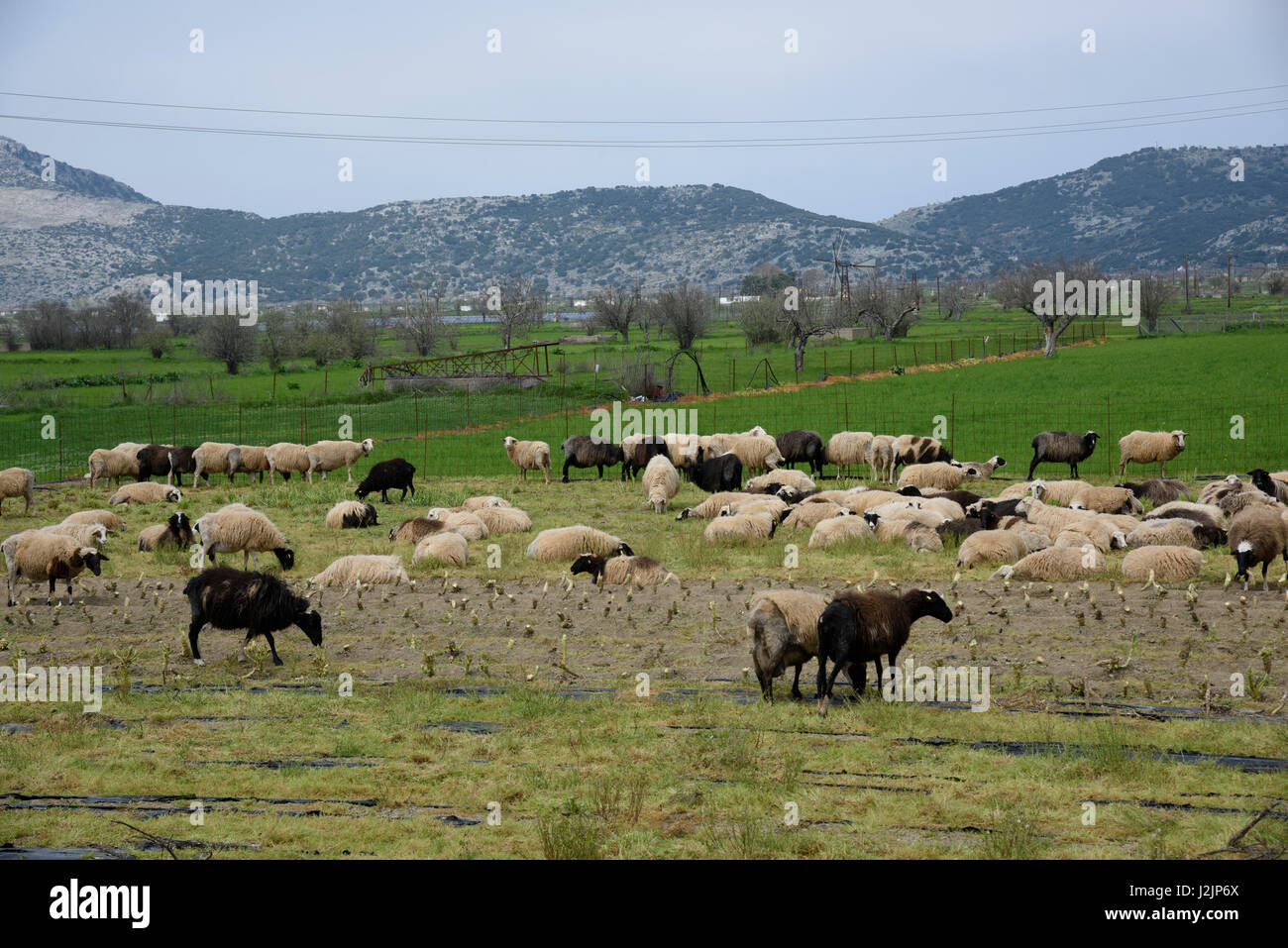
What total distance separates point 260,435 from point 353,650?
28.9 m

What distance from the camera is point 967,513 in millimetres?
18109

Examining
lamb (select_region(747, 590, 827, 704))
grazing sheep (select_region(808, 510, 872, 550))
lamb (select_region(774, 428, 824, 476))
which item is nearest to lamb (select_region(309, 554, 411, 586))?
grazing sheep (select_region(808, 510, 872, 550))

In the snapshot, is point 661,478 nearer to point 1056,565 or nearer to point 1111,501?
point 1111,501

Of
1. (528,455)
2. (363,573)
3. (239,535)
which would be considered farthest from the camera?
(528,455)

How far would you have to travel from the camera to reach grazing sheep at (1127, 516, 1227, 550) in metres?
15.0

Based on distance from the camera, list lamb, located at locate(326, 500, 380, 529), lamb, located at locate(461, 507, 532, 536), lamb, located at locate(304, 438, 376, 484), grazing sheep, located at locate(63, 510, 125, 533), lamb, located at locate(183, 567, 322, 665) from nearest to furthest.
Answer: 1. lamb, located at locate(183, 567, 322, 665)
2. grazing sheep, located at locate(63, 510, 125, 533)
3. lamb, located at locate(461, 507, 532, 536)
4. lamb, located at locate(326, 500, 380, 529)
5. lamb, located at locate(304, 438, 376, 484)

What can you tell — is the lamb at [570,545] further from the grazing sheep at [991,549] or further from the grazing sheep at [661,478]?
the grazing sheep at [661,478]

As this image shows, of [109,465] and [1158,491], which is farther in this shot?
[109,465]

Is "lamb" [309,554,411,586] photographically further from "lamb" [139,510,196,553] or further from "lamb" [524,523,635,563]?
"lamb" [139,510,196,553]

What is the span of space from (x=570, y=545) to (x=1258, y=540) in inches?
372

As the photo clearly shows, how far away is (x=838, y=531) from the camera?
16.6m

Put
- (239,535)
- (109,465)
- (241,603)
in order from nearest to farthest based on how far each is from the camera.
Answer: (241,603) → (239,535) → (109,465)

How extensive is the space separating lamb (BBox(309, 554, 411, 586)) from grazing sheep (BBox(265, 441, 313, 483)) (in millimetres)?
14465

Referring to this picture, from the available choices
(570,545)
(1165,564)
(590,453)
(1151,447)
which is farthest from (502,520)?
(1151,447)
